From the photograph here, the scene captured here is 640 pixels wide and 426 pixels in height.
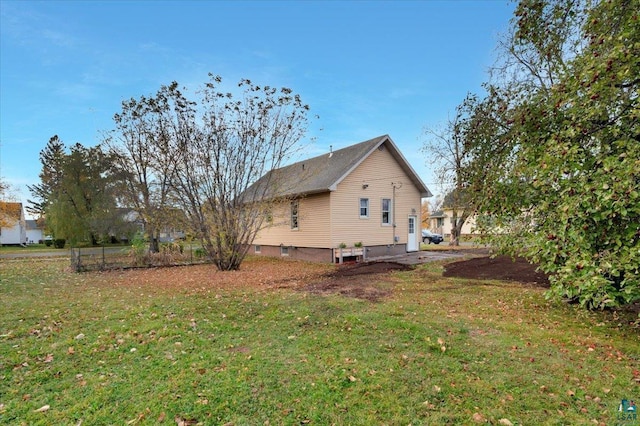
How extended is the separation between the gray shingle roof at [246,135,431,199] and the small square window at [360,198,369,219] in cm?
195

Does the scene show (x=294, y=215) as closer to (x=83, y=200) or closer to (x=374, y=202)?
(x=374, y=202)

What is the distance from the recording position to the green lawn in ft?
9.69

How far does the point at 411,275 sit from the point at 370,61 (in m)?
9.70

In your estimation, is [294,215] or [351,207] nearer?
[351,207]

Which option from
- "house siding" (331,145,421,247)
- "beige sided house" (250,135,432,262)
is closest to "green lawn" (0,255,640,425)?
"beige sided house" (250,135,432,262)

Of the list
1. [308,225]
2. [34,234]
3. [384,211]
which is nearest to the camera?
[308,225]

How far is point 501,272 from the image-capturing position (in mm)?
11000

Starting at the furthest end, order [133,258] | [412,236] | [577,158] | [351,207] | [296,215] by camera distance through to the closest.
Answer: [412,236] < [296,215] < [351,207] < [133,258] < [577,158]

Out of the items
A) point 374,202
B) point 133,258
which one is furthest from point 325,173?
point 133,258

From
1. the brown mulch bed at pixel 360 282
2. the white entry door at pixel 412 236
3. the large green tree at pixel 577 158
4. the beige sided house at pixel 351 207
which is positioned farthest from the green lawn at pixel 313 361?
the white entry door at pixel 412 236

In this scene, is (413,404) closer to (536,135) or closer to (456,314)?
(456,314)

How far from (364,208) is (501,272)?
6.81 meters

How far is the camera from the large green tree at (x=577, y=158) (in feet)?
13.0

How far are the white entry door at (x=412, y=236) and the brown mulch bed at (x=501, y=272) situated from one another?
4989mm
